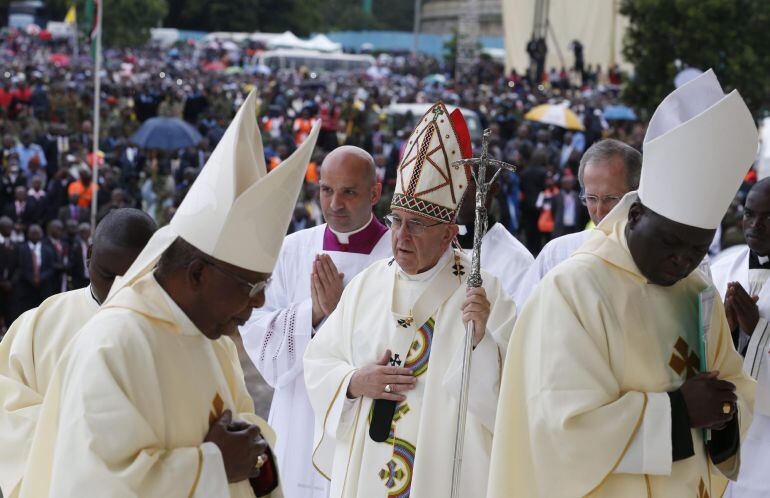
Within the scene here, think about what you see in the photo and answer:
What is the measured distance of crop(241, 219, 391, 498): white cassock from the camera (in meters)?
4.70

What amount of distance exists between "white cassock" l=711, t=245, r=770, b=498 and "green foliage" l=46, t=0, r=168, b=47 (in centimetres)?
4914

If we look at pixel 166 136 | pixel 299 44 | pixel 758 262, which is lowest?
pixel 166 136

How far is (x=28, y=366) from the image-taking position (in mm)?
3498

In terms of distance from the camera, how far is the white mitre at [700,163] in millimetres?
2998

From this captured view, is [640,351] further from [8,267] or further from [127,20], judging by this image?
[127,20]

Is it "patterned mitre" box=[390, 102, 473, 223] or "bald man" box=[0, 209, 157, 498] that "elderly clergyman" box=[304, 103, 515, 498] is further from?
"bald man" box=[0, 209, 157, 498]

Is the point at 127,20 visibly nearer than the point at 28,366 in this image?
No

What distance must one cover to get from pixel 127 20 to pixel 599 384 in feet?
178

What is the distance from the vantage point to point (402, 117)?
23.4 m

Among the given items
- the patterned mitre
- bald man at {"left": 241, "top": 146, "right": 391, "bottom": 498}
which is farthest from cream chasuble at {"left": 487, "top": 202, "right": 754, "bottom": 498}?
bald man at {"left": 241, "top": 146, "right": 391, "bottom": 498}

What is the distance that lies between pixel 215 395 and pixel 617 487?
1.14m

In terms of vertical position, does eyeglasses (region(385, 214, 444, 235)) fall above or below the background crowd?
above

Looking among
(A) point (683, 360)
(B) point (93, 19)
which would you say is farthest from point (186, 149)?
(A) point (683, 360)

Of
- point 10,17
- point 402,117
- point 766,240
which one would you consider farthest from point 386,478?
point 10,17
